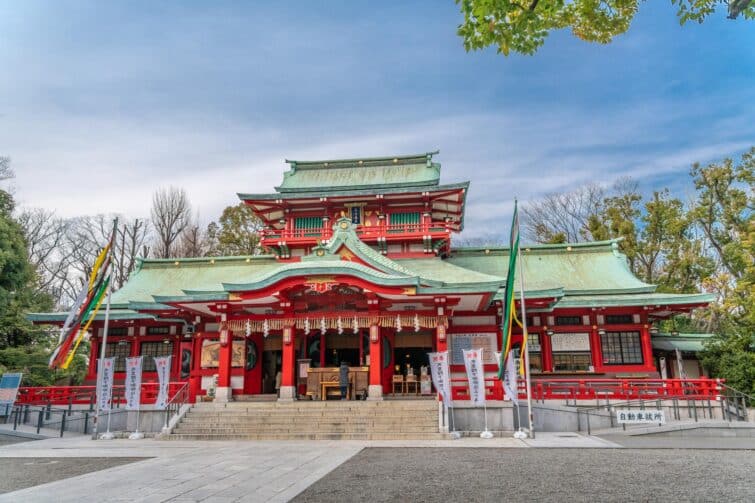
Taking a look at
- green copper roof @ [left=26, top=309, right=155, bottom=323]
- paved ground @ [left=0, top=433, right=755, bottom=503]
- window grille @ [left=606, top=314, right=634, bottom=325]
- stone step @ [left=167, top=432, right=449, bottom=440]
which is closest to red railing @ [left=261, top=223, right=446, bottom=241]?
green copper roof @ [left=26, top=309, right=155, bottom=323]

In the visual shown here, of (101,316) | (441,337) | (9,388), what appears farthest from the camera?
(101,316)

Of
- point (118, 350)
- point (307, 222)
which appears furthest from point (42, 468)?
point (307, 222)

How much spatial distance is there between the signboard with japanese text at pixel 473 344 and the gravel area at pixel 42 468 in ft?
42.3

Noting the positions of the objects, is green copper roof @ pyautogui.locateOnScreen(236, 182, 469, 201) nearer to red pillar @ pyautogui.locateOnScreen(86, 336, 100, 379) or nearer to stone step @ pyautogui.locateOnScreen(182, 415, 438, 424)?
red pillar @ pyautogui.locateOnScreen(86, 336, 100, 379)

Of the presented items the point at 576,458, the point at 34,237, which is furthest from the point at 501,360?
the point at 34,237

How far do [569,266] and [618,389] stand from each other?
807cm

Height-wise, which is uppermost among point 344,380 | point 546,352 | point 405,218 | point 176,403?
point 405,218

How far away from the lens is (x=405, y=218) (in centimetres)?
2597

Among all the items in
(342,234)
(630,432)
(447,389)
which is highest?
(342,234)

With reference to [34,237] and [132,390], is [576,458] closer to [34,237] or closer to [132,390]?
[132,390]

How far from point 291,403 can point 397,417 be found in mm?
4109

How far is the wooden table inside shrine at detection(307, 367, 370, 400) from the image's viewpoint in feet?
65.0

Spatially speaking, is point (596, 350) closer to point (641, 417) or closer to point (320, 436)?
point (641, 417)

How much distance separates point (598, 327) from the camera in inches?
869
